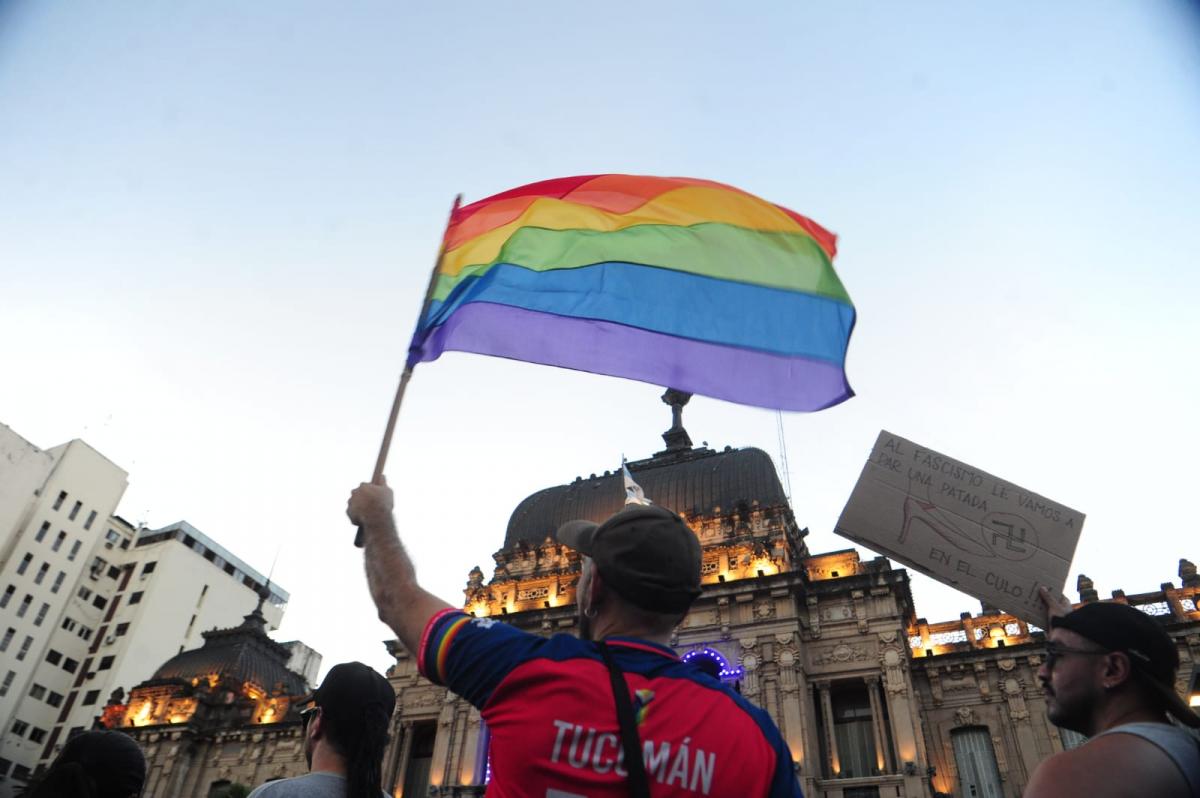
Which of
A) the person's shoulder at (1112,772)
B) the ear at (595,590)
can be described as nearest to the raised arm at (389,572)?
the ear at (595,590)

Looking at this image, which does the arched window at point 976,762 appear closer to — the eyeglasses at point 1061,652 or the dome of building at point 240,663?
the eyeglasses at point 1061,652

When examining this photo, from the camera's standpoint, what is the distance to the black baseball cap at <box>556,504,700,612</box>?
3035 millimetres

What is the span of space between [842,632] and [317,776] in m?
29.6

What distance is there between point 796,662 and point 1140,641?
27.6m

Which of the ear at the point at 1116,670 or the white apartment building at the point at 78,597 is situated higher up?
the white apartment building at the point at 78,597

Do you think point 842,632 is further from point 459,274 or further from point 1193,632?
point 459,274

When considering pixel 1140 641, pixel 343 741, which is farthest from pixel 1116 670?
pixel 343 741

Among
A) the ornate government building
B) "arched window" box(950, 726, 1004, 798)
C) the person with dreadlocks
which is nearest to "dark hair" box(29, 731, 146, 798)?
the person with dreadlocks

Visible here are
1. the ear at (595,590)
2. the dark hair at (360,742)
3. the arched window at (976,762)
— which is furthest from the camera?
the arched window at (976,762)

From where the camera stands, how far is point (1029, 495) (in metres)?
6.22

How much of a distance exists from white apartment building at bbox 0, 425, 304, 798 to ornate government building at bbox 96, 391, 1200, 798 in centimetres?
2758

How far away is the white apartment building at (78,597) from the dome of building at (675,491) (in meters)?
31.0

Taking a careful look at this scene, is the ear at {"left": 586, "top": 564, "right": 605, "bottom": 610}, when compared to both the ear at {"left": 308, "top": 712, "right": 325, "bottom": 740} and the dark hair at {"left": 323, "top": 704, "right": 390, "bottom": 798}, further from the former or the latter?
the ear at {"left": 308, "top": 712, "right": 325, "bottom": 740}

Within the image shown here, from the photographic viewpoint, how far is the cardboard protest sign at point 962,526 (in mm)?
5805
